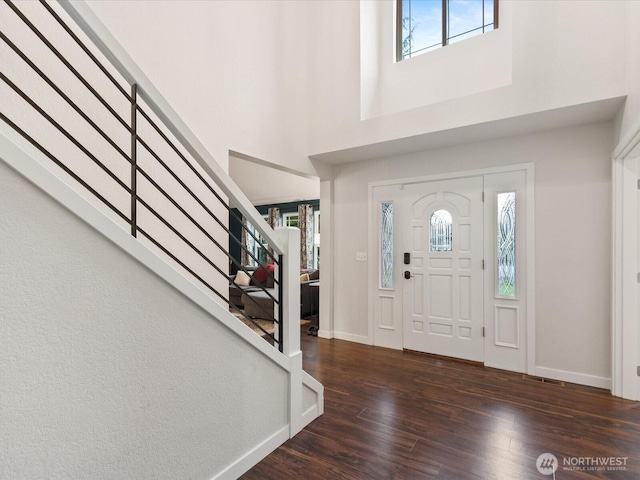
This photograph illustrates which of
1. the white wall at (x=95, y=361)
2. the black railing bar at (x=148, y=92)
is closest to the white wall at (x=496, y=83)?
the black railing bar at (x=148, y=92)

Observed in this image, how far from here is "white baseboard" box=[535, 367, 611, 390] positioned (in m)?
2.92

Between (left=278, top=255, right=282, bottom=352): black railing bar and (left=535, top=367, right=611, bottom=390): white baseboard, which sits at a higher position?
(left=278, top=255, right=282, bottom=352): black railing bar

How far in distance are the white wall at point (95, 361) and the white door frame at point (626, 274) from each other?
3.04m

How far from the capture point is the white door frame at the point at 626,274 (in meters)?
2.64

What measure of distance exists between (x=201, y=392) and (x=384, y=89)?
12.7ft

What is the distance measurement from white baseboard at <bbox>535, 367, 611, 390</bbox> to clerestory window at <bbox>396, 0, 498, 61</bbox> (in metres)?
3.50

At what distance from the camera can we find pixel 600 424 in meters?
2.30

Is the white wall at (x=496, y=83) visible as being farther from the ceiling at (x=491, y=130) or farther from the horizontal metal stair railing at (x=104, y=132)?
the horizontal metal stair railing at (x=104, y=132)

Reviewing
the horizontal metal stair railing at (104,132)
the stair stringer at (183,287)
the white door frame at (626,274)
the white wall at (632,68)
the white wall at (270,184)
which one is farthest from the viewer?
the white wall at (270,184)

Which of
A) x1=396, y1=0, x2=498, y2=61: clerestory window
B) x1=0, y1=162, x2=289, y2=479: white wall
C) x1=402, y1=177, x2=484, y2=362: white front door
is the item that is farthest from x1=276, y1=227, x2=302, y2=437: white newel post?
x1=396, y1=0, x2=498, y2=61: clerestory window

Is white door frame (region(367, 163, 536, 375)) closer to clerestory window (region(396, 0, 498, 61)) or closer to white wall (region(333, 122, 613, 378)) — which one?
white wall (region(333, 122, 613, 378))

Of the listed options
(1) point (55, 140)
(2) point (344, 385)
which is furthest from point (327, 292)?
(1) point (55, 140)

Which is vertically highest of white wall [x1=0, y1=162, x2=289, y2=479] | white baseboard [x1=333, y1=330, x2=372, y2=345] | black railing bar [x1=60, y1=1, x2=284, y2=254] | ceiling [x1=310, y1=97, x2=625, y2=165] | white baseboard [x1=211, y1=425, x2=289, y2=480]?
ceiling [x1=310, y1=97, x2=625, y2=165]

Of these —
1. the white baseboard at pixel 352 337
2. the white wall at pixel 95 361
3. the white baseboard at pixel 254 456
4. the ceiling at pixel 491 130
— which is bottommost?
the white baseboard at pixel 352 337
